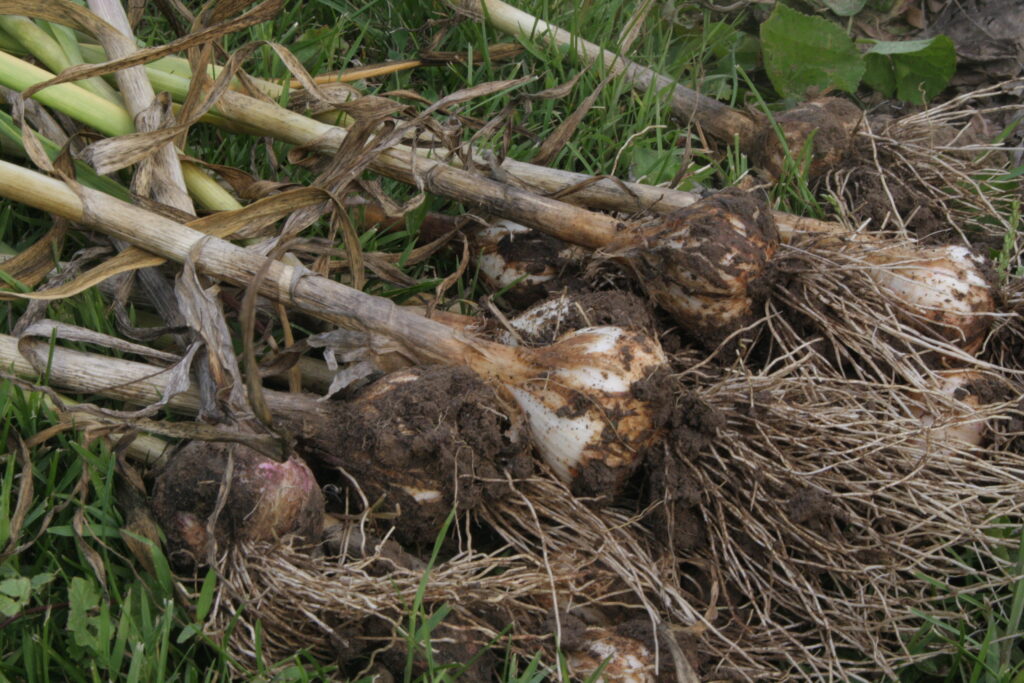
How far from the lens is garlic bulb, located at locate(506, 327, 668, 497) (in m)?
1.65

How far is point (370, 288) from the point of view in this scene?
2133mm

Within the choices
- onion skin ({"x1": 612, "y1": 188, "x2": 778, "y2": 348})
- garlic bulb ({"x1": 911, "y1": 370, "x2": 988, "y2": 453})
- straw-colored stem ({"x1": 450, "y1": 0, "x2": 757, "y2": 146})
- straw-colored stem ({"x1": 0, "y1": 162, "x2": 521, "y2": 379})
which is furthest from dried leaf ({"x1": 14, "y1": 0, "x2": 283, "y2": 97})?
garlic bulb ({"x1": 911, "y1": 370, "x2": 988, "y2": 453})

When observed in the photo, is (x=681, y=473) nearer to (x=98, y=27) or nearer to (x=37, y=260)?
(x=37, y=260)

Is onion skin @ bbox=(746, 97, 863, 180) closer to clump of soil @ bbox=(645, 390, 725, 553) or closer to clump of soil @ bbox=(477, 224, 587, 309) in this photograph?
clump of soil @ bbox=(477, 224, 587, 309)

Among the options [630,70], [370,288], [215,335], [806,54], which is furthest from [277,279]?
[806,54]

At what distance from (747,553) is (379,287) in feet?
3.33

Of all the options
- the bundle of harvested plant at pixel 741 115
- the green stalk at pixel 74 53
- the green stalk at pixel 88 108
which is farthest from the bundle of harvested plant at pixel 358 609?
the bundle of harvested plant at pixel 741 115

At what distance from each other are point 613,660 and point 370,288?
1.03m

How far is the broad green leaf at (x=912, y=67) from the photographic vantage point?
9.06 ft

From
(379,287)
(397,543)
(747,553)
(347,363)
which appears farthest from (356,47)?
(747,553)

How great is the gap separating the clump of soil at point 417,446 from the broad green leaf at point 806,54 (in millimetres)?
1714

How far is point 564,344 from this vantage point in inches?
68.1

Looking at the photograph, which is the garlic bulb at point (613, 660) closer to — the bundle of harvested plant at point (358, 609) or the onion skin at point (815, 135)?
the bundle of harvested plant at point (358, 609)

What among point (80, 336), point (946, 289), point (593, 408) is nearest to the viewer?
point (593, 408)
